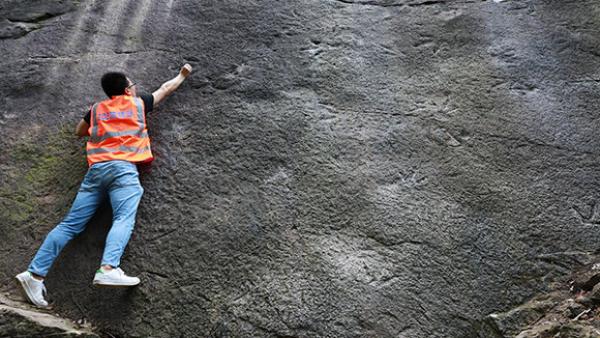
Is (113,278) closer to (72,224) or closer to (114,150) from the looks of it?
(72,224)

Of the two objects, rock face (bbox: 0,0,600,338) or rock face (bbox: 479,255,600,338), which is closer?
rock face (bbox: 479,255,600,338)

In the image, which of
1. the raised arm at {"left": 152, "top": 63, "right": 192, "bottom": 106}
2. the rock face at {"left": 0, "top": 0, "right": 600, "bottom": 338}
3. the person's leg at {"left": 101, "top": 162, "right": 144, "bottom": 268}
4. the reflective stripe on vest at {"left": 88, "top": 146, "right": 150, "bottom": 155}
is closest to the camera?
the person's leg at {"left": 101, "top": 162, "right": 144, "bottom": 268}

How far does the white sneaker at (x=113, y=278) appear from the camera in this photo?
4.02 metres

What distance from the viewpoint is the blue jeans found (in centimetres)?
425

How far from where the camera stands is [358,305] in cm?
414

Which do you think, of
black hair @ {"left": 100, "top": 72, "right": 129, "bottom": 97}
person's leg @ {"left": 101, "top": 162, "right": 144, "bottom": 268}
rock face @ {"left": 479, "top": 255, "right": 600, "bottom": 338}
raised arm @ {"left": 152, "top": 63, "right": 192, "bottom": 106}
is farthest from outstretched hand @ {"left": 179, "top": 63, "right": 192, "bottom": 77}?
rock face @ {"left": 479, "top": 255, "right": 600, "bottom": 338}

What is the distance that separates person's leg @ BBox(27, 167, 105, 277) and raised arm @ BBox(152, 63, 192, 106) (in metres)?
1.10

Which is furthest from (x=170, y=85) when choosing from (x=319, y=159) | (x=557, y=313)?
(x=557, y=313)

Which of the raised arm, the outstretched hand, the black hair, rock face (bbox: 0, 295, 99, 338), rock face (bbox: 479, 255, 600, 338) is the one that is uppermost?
the black hair

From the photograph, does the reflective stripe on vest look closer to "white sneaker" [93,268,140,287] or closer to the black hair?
the black hair

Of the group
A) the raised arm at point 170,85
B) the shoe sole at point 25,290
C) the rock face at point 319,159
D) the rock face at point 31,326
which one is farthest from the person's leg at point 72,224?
the raised arm at point 170,85

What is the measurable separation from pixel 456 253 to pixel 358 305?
3.13 feet

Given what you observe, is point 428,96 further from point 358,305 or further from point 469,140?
point 358,305

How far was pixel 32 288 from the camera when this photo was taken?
429 cm
